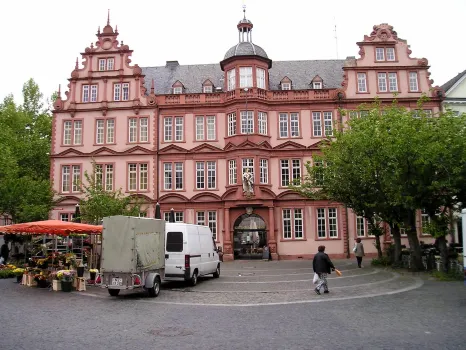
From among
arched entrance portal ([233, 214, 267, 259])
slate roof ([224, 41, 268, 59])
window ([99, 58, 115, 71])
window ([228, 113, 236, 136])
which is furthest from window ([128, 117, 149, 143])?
arched entrance portal ([233, 214, 267, 259])

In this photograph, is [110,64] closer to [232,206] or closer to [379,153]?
[232,206]

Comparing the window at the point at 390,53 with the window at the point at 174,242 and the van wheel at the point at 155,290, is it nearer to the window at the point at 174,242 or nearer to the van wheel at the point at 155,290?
the window at the point at 174,242

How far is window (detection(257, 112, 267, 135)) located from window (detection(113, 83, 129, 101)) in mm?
11394

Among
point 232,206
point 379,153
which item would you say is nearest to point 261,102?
point 232,206

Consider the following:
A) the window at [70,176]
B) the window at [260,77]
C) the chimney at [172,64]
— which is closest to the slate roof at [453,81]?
the window at [260,77]

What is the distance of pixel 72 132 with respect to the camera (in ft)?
126

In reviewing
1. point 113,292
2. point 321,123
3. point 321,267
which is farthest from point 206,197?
point 321,267

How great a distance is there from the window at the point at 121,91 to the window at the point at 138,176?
5.84 metres

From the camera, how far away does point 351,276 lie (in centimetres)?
2250

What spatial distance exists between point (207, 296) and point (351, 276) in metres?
9.15

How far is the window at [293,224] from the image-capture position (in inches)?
1425

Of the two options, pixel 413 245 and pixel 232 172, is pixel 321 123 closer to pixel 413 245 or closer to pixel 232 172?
pixel 232 172

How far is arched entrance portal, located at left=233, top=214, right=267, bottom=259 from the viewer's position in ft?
120

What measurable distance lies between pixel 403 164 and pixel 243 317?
13.1m
